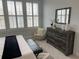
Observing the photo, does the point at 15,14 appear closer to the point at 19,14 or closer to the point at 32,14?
the point at 19,14

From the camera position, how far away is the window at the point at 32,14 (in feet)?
14.8

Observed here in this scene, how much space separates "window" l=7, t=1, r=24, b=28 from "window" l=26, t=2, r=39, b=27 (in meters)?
0.45

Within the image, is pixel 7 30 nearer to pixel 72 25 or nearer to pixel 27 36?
pixel 27 36

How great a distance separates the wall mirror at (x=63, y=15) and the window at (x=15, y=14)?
7.31ft

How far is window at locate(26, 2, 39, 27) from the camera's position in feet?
14.8

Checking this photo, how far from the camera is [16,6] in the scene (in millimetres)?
4223

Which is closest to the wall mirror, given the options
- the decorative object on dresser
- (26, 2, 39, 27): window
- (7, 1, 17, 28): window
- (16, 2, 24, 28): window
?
the decorative object on dresser

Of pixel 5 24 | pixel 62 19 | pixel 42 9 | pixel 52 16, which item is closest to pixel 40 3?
pixel 42 9

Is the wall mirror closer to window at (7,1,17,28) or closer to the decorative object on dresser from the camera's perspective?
the decorative object on dresser

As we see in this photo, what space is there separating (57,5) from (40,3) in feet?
5.36

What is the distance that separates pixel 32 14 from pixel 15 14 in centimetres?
107

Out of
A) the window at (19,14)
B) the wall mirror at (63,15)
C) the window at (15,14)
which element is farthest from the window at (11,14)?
the wall mirror at (63,15)

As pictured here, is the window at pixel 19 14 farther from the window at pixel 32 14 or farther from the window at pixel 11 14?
the window at pixel 32 14

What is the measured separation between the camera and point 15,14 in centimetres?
428
